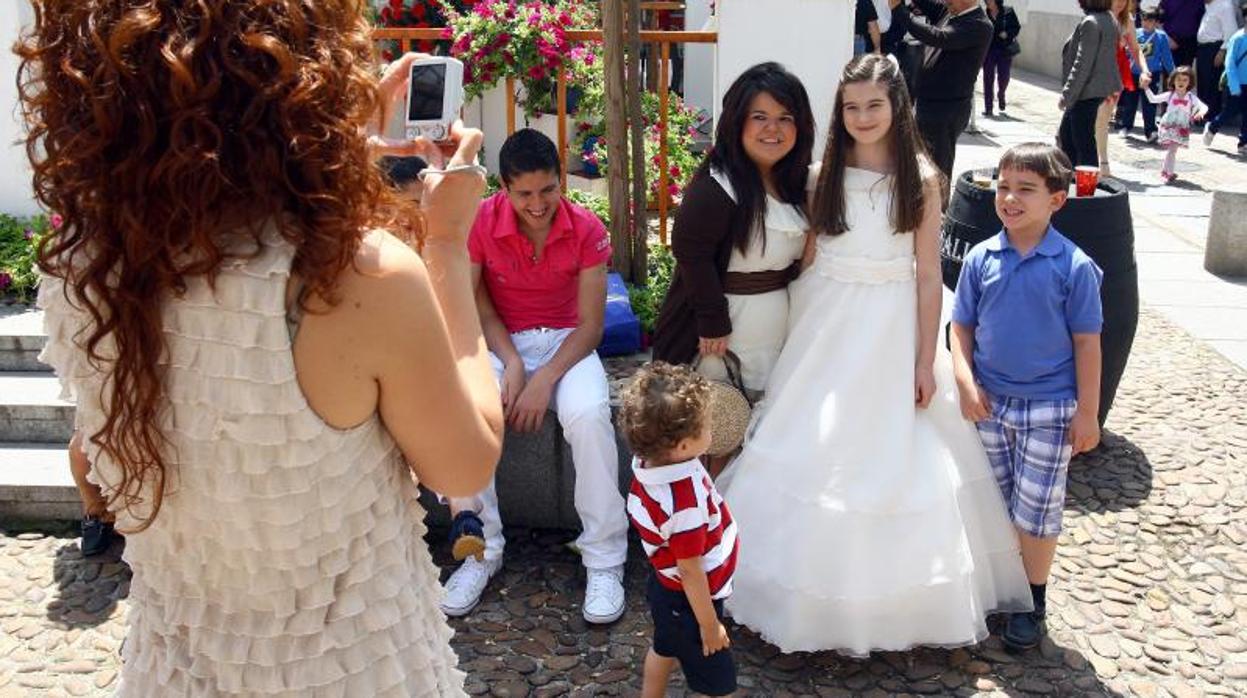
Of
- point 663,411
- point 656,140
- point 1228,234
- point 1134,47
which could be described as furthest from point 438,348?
point 1134,47

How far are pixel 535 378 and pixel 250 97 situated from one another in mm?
2590

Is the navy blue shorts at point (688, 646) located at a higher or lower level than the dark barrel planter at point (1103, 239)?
lower

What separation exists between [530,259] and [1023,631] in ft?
6.62

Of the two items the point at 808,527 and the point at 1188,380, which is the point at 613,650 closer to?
the point at 808,527

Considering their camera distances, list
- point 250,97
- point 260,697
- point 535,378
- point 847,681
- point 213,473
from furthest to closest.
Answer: point 535,378 → point 847,681 → point 260,697 → point 213,473 → point 250,97

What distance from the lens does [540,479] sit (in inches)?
157

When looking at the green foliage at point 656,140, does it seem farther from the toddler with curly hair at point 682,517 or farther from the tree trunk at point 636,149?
the toddler with curly hair at point 682,517

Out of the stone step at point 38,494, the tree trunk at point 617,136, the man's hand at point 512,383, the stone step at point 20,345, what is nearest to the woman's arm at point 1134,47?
the tree trunk at point 617,136

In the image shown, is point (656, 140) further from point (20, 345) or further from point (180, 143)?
point (180, 143)

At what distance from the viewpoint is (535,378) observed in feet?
12.5

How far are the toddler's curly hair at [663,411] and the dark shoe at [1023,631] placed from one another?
4.46ft

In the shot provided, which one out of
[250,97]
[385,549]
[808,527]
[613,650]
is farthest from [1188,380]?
[250,97]

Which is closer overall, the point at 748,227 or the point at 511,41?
the point at 748,227

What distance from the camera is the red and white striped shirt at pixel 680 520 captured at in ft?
8.84
